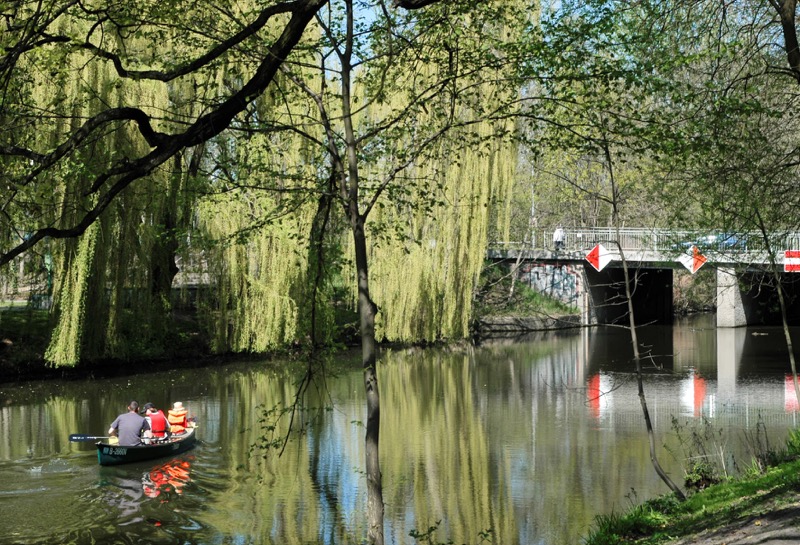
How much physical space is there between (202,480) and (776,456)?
778 cm

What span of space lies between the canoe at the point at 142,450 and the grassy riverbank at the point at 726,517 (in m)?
7.44

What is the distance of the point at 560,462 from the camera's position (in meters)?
14.5

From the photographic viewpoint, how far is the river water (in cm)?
1163

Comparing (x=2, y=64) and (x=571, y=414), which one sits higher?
(x=2, y=64)

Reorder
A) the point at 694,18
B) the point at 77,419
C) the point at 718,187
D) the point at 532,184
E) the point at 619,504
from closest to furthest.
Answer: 1. the point at 694,18
2. the point at 718,187
3. the point at 619,504
4. the point at 77,419
5. the point at 532,184

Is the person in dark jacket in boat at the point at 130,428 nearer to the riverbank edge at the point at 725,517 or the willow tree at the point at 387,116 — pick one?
the willow tree at the point at 387,116

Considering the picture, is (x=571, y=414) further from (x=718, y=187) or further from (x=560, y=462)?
(x=718, y=187)

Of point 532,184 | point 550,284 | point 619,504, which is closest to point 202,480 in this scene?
point 619,504

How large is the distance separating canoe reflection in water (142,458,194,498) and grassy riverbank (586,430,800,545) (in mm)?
6152

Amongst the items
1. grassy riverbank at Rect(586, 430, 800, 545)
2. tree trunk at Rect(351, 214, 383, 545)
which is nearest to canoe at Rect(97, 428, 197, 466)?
grassy riverbank at Rect(586, 430, 800, 545)

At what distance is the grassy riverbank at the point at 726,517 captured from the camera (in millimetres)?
6520

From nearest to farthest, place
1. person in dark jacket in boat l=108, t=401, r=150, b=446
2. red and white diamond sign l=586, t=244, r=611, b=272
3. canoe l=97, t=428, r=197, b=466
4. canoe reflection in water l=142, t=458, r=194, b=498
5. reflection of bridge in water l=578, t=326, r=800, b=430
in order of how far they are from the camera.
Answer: canoe reflection in water l=142, t=458, r=194, b=498 → canoe l=97, t=428, r=197, b=466 → person in dark jacket in boat l=108, t=401, r=150, b=446 → reflection of bridge in water l=578, t=326, r=800, b=430 → red and white diamond sign l=586, t=244, r=611, b=272

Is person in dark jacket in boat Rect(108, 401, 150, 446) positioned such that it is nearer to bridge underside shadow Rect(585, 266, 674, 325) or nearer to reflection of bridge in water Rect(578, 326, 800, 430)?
reflection of bridge in water Rect(578, 326, 800, 430)

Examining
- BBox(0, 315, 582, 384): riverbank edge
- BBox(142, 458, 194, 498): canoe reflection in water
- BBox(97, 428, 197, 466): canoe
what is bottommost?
BBox(142, 458, 194, 498): canoe reflection in water
